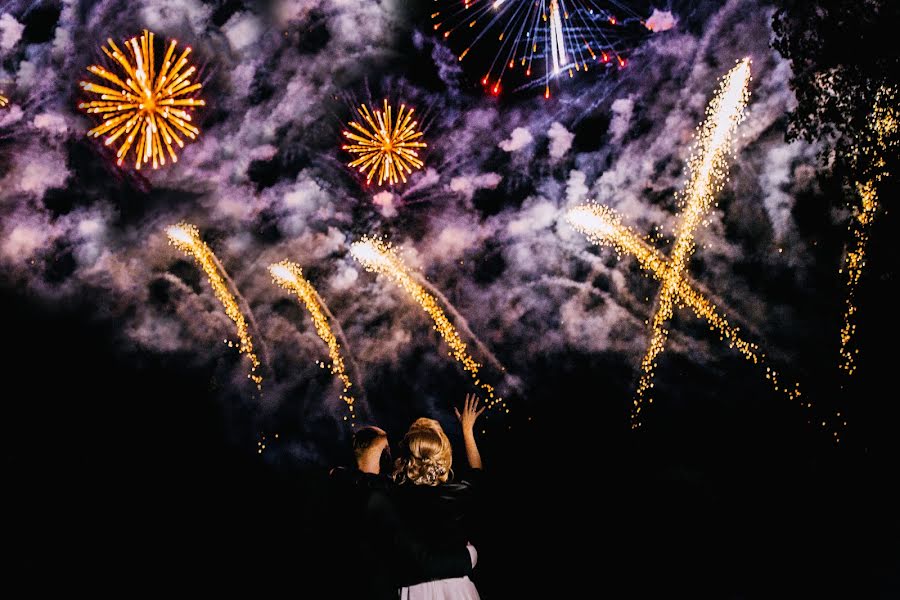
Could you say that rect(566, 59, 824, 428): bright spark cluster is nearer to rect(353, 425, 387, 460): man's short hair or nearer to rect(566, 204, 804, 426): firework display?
rect(566, 204, 804, 426): firework display

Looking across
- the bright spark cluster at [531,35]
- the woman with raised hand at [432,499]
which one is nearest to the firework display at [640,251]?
the bright spark cluster at [531,35]

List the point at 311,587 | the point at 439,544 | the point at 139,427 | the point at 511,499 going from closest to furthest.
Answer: the point at 439,544 → the point at 311,587 → the point at 511,499 → the point at 139,427

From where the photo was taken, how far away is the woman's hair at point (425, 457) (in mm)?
3041

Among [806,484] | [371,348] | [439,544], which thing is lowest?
[439,544]

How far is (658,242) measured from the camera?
27.1 feet

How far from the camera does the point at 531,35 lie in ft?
26.1

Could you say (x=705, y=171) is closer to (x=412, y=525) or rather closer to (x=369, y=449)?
(x=369, y=449)

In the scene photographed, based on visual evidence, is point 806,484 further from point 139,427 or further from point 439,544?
point 139,427

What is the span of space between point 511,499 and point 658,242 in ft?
13.9

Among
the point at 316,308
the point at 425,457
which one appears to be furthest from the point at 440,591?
the point at 316,308

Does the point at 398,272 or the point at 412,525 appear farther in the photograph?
the point at 398,272

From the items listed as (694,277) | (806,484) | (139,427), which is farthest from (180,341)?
(806,484)

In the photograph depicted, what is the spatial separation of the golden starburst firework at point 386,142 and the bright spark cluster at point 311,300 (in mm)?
1845

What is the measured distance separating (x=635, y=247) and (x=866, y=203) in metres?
3.12
